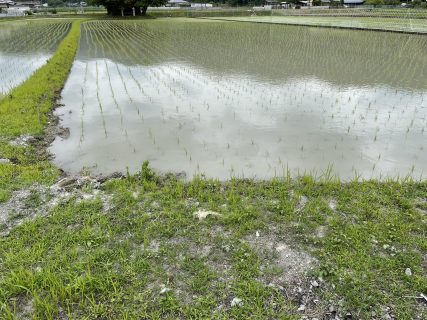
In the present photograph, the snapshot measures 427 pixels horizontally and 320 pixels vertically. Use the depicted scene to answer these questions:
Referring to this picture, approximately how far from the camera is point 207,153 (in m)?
5.34

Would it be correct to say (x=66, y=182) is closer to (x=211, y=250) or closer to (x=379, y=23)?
(x=211, y=250)

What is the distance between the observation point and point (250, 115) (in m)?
6.86

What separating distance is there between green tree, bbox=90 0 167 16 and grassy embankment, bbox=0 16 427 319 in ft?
140

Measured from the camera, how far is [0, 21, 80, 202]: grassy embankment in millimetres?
4477

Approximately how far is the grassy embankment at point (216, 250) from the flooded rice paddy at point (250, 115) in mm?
709

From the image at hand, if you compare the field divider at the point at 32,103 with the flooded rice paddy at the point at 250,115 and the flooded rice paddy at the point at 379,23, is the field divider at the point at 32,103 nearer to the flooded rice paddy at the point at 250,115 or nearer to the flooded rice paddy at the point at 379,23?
the flooded rice paddy at the point at 250,115

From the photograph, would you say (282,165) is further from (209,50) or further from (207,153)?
(209,50)

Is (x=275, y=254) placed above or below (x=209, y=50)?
below

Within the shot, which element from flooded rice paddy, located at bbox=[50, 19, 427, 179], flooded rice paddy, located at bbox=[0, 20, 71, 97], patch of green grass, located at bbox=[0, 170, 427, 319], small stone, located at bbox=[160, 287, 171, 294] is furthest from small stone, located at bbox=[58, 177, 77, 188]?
flooded rice paddy, located at bbox=[0, 20, 71, 97]

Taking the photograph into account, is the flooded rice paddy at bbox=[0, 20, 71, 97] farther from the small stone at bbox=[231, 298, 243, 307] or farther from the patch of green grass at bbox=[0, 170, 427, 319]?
the small stone at bbox=[231, 298, 243, 307]

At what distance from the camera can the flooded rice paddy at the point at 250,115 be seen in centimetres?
510

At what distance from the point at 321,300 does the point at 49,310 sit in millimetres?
2157

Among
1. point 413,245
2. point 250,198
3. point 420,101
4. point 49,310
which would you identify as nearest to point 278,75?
point 420,101

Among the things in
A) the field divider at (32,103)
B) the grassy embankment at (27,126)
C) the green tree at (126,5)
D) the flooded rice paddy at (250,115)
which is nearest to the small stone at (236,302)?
the flooded rice paddy at (250,115)
